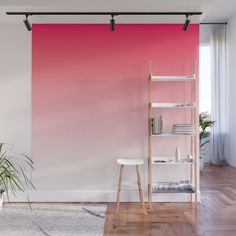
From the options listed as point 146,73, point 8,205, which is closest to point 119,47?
point 146,73

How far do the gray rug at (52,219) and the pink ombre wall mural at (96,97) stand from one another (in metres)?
0.38

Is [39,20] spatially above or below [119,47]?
above

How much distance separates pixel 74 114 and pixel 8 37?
1.39 meters

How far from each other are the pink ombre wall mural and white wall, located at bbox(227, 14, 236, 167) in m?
2.64

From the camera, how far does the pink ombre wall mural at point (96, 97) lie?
4.07 metres

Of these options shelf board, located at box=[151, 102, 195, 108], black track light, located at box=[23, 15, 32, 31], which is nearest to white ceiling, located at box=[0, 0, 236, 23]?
black track light, located at box=[23, 15, 32, 31]

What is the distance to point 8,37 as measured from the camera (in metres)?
4.11

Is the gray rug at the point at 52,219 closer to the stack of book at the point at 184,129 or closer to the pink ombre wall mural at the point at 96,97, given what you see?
the pink ombre wall mural at the point at 96,97

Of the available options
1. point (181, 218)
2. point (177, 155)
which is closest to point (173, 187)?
point (177, 155)

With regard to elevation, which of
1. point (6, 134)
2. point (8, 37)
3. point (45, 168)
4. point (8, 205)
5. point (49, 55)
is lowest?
point (8, 205)

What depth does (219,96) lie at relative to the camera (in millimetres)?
6652

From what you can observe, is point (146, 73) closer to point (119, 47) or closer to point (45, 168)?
point (119, 47)

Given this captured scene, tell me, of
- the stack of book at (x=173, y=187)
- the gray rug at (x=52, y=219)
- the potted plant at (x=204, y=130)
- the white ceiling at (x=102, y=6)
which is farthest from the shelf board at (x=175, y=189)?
the potted plant at (x=204, y=130)

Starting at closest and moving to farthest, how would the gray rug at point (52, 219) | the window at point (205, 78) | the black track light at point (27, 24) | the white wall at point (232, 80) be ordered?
the gray rug at point (52, 219), the black track light at point (27, 24), the white wall at point (232, 80), the window at point (205, 78)
